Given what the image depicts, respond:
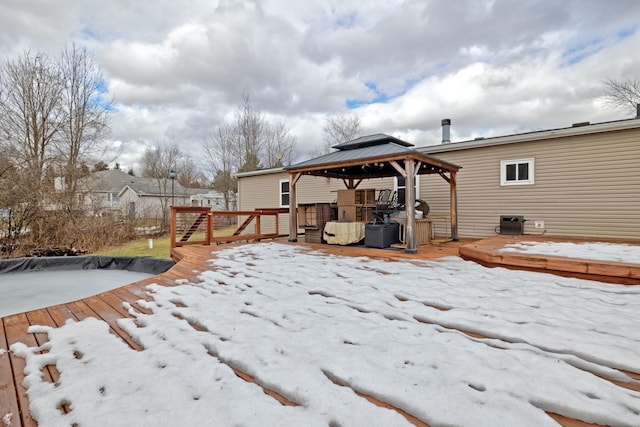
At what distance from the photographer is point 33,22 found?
9.01 m

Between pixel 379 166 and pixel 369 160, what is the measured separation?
5.48ft

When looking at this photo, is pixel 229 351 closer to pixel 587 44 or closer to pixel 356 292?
pixel 356 292

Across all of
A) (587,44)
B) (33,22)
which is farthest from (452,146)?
(33,22)

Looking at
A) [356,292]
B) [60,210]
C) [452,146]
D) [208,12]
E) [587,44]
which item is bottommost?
[356,292]

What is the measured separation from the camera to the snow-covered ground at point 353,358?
43.5 inches

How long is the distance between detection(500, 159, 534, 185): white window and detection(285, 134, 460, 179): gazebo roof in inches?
60.8

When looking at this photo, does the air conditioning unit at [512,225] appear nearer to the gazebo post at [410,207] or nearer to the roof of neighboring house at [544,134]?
the roof of neighboring house at [544,134]

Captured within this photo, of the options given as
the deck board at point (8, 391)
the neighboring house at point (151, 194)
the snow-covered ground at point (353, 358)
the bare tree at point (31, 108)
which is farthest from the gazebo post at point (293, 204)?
the neighboring house at point (151, 194)

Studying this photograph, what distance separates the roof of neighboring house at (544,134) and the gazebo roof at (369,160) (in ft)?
3.12

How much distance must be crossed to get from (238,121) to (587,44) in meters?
16.7

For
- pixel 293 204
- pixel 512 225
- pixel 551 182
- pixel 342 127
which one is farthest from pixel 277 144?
pixel 551 182

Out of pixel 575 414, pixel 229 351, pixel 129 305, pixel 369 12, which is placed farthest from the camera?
pixel 369 12

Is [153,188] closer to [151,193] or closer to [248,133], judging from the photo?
[151,193]

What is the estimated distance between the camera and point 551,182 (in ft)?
21.1
